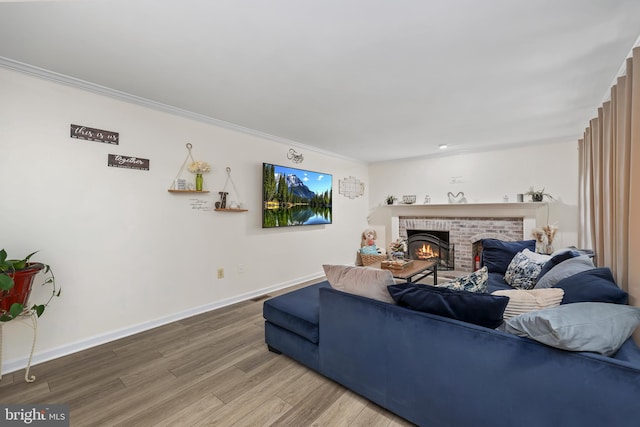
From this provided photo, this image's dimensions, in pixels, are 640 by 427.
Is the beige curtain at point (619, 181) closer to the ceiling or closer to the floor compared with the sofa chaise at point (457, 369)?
closer to the ceiling

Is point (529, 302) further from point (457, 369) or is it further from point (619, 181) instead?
point (619, 181)

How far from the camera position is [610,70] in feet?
7.20

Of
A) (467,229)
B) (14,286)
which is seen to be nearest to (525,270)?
(467,229)

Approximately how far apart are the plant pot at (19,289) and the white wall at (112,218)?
16.6 inches

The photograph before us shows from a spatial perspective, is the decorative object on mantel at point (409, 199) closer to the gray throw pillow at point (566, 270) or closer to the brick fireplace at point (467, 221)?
the brick fireplace at point (467, 221)

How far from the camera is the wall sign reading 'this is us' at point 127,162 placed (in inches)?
102

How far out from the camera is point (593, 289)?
5.10ft

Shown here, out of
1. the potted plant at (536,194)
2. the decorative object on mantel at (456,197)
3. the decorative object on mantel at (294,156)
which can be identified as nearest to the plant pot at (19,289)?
the decorative object on mantel at (294,156)

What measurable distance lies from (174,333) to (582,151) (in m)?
5.43

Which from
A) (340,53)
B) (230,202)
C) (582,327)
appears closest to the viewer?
(582,327)

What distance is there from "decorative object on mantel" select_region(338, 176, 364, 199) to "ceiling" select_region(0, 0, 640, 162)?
7.67 ft

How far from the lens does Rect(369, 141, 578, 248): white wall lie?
4227mm

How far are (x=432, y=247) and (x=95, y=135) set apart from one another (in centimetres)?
537

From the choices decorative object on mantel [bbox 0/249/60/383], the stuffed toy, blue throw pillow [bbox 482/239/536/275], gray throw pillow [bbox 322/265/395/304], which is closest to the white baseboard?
decorative object on mantel [bbox 0/249/60/383]
